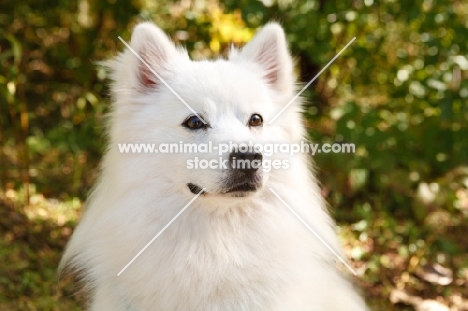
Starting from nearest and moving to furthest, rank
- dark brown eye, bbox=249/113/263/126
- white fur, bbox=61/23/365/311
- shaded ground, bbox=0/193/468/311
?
white fur, bbox=61/23/365/311
dark brown eye, bbox=249/113/263/126
shaded ground, bbox=0/193/468/311

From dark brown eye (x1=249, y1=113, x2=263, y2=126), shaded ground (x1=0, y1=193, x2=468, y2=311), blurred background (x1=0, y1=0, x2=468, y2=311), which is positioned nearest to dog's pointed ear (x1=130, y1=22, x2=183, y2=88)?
dark brown eye (x1=249, y1=113, x2=263, y2=126)

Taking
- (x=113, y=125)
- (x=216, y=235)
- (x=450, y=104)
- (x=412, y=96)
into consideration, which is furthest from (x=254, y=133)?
(x=412, y=96)

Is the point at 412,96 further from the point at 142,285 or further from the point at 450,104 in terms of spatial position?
the point at 142,285

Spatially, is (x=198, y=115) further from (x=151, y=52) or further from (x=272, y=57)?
(x=272, y=57)

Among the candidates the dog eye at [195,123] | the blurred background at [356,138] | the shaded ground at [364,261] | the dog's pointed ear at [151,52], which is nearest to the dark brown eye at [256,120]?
the dog eye at [195,123]

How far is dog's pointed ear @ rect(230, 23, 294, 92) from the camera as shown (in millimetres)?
2908

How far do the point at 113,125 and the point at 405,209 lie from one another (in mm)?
3414

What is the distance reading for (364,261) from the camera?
4.66 m

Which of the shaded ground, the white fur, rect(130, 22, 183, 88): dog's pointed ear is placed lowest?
the shaded ground

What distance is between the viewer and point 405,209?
207 inches

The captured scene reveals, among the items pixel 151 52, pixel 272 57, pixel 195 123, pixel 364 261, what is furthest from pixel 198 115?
pixel 364 261

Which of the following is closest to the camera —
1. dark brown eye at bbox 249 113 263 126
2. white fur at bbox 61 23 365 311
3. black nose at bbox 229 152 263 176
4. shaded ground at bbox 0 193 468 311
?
black nose at bbox 229 152 263 176

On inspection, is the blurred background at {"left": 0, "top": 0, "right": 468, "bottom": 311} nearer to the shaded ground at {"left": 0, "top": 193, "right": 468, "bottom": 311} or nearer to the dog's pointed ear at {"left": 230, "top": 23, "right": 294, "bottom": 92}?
the shaded ground at {"left": 0, "top": 193, "right": 468, "bottom": 311}

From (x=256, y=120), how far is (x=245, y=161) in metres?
0.35
